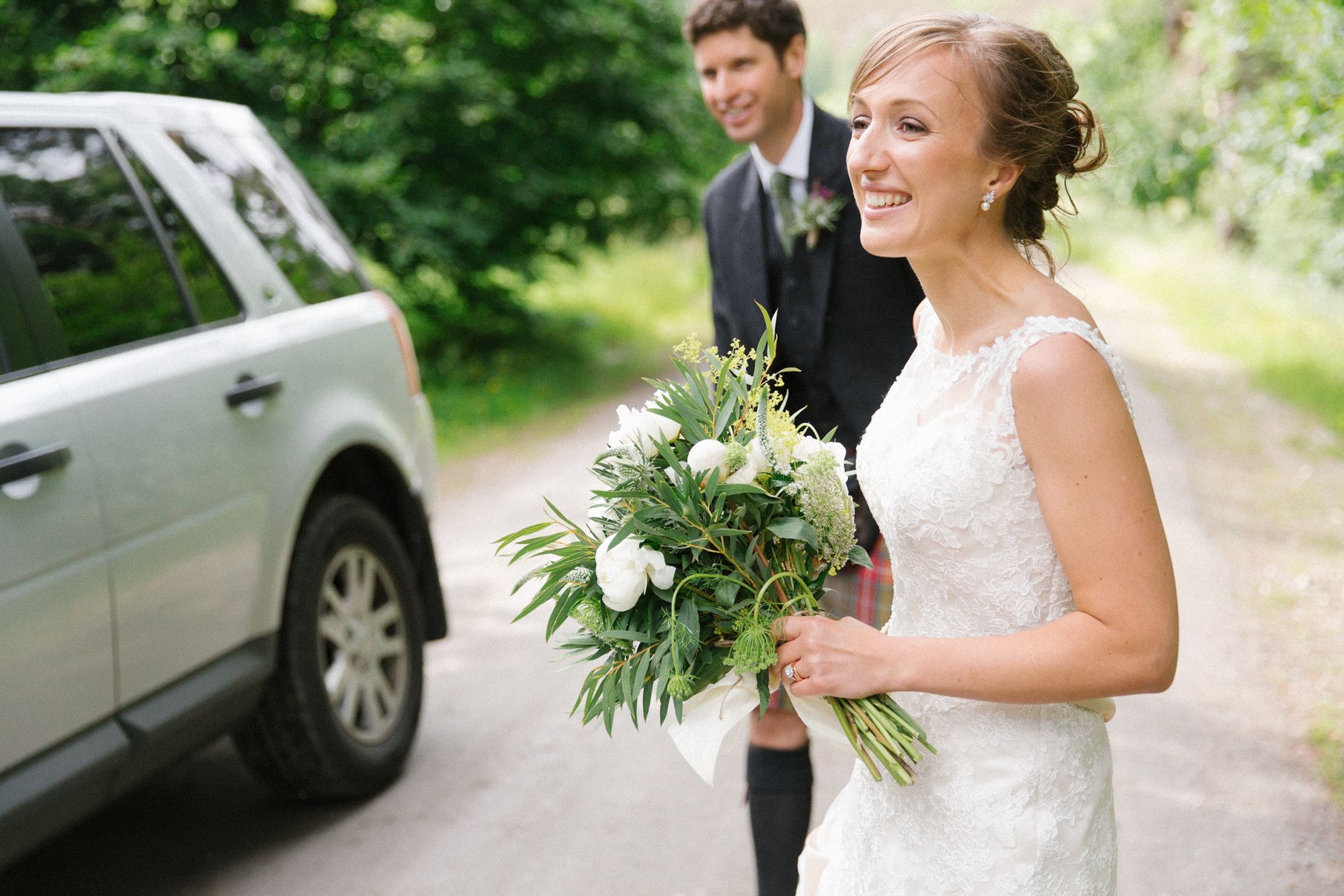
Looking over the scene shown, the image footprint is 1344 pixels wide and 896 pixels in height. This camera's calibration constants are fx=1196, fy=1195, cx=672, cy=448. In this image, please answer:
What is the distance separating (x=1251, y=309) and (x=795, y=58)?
1496 centimetres

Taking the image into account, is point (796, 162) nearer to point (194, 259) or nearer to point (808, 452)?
point (808, 452)

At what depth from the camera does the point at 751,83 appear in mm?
3170

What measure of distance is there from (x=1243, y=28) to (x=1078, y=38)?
69.9ft

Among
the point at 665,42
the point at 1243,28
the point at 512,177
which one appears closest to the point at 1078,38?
the point at 665,42

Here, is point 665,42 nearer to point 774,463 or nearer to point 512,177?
point 512,177

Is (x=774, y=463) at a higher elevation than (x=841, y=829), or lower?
higher

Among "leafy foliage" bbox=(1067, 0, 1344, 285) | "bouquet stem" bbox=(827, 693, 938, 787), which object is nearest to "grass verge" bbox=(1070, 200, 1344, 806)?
"leafy foliage" bbox=(1067, 0, 1344, 285)

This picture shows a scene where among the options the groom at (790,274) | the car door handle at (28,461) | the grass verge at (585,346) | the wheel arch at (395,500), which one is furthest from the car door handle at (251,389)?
the grass verge at (585,346)

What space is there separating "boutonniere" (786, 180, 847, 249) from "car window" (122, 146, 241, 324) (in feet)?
6.11

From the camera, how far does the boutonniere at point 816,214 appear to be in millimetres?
2992

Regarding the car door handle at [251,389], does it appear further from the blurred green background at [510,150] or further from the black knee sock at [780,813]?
the blurred green background at [510,150]

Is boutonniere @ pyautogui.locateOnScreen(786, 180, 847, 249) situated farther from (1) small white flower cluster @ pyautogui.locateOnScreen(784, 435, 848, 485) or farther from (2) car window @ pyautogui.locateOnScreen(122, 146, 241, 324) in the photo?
(2) car window @ pyautogui.locateOnScreen(122, 146, 241, 324)

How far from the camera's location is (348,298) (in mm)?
4410

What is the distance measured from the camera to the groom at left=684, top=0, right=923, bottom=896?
295 cm
